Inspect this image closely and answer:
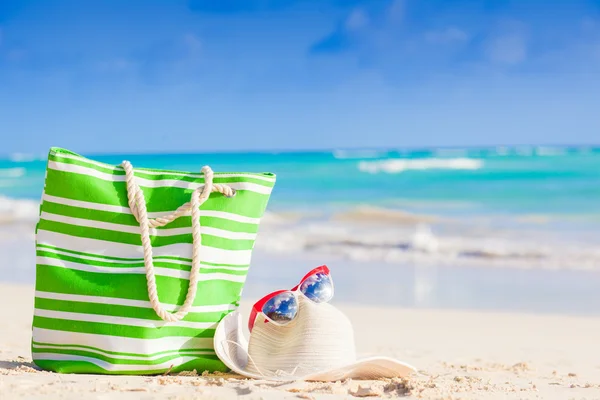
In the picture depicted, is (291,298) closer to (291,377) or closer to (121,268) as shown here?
(291,377)

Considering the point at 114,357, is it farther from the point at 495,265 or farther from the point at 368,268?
the point at 495,265

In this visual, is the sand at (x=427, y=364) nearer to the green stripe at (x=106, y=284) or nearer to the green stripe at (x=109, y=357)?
the green stripe at (x=109, y=357)

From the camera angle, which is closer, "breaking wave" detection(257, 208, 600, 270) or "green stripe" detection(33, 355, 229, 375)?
"green stripe" detection(33, 355, 229, 375)

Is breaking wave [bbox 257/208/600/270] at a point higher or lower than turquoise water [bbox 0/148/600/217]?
lower

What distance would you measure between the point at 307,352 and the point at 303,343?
4 cm

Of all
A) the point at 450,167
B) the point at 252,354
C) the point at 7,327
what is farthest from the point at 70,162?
the point at 450,167

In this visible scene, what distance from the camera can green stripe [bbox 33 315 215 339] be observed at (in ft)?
9.25

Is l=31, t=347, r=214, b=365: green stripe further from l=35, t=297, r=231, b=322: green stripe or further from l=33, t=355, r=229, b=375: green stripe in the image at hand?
l=35, t=297, r=231, b=322: green stripe

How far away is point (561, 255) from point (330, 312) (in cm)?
678

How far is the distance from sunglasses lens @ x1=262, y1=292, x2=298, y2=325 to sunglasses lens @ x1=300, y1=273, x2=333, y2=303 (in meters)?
0.08

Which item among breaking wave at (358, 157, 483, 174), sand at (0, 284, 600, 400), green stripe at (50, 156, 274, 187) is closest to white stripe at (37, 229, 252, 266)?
green stripe at (50, 156, 274, 187)

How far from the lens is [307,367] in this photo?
282 centimetres

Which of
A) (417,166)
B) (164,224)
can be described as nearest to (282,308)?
(164,224)

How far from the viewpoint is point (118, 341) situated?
2.82 meters
